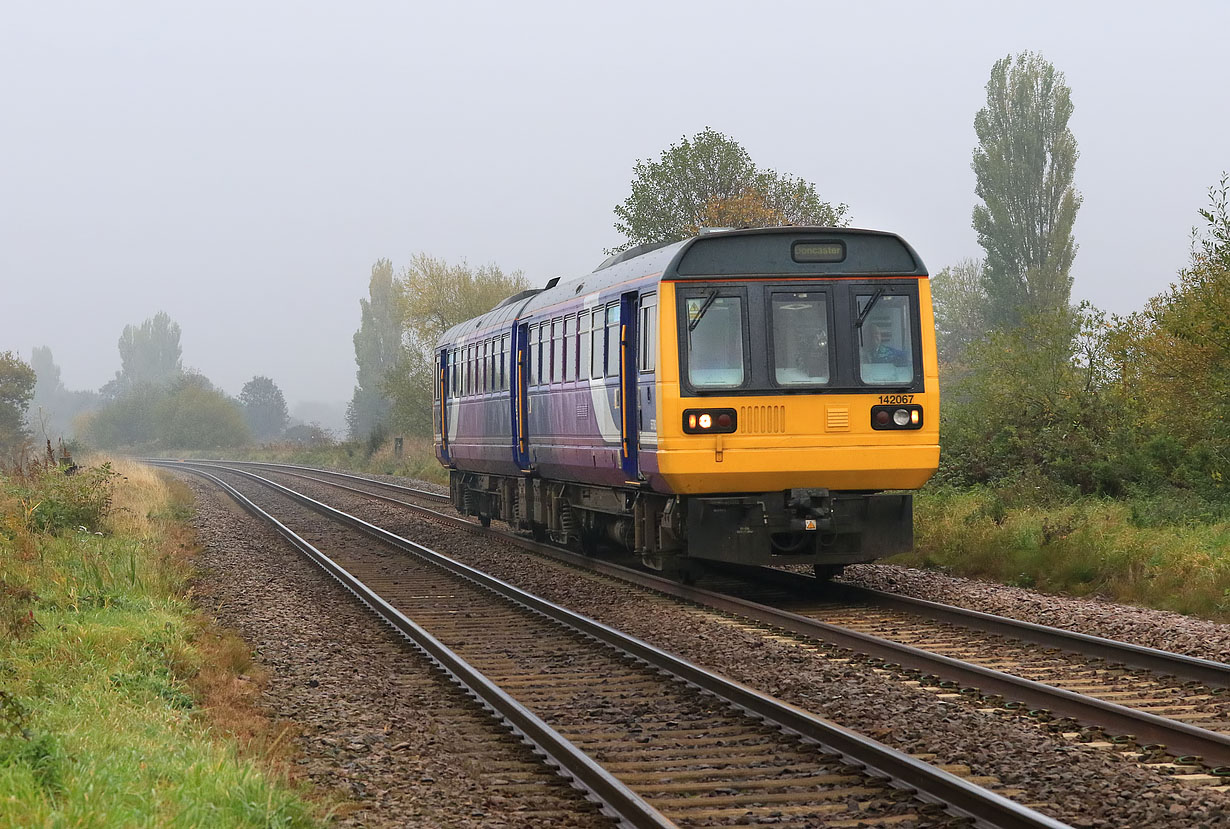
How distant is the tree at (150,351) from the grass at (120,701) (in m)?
130

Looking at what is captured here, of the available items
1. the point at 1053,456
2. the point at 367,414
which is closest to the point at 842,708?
the point at 1053,456

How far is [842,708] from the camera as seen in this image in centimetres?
747

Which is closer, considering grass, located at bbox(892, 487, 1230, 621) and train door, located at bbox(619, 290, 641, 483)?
grass, located at bbox(892, 487, 1230, 621)

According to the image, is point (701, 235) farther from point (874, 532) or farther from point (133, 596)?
point (133, 596)

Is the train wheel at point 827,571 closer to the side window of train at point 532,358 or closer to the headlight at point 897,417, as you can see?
the headlight at point 897,417

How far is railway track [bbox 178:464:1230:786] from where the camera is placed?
646cm

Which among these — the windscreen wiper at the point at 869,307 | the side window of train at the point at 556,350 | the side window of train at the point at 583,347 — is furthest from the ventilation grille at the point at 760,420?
the side window of train at the point at 556,350

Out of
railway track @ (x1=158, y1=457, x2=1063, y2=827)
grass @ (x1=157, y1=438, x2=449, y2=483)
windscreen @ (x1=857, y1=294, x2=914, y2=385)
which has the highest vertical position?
windscreen @ (x1=857, y1=294, x2=914, y2=385)

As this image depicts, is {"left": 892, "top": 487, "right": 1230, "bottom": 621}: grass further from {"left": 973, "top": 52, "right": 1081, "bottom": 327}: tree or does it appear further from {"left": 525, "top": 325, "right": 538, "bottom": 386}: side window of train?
{"left": 973, "top": 52, "right": 1081, "bottom": 327}: tree

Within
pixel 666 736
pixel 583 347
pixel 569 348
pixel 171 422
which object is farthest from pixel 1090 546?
pixel 171 422

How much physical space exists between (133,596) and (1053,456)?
11.8 m

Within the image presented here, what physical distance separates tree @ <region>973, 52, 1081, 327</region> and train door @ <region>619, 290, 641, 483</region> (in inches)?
1379

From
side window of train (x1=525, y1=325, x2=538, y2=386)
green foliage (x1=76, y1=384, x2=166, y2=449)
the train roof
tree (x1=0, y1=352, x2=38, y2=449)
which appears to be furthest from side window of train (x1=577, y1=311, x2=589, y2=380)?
green foliage (x1=76, y1=384, x2=166, y2=449)

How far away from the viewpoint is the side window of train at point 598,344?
13875mm
